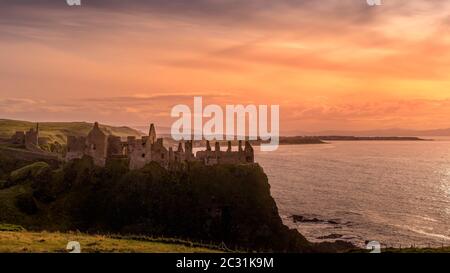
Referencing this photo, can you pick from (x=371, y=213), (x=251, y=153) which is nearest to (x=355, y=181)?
(x=371, y=213)

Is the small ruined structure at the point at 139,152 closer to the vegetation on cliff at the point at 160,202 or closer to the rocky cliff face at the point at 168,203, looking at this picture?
the vegetation on cliff at the point at 160,202

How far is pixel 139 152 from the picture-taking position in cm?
7919

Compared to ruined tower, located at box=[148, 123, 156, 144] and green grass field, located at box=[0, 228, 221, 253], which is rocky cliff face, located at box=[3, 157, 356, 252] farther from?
green grass field, located at box=[0, 228, 221, 253]

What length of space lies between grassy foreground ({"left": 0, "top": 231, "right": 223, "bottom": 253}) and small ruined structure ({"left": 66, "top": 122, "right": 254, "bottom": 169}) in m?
44.7

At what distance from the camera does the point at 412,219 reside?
122 meters

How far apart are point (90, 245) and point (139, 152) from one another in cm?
4975

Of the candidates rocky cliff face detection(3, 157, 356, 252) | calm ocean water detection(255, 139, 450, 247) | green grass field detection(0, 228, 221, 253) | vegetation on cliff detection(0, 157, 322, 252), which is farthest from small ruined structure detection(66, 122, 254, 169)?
green grass field detection(0, 228, 221, 253)

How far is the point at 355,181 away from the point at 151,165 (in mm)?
125581

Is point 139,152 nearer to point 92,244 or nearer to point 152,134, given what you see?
point 152,134

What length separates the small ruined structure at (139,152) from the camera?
3130 inches

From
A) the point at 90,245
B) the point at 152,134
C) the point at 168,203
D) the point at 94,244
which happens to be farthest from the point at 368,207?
the point at 90,245
